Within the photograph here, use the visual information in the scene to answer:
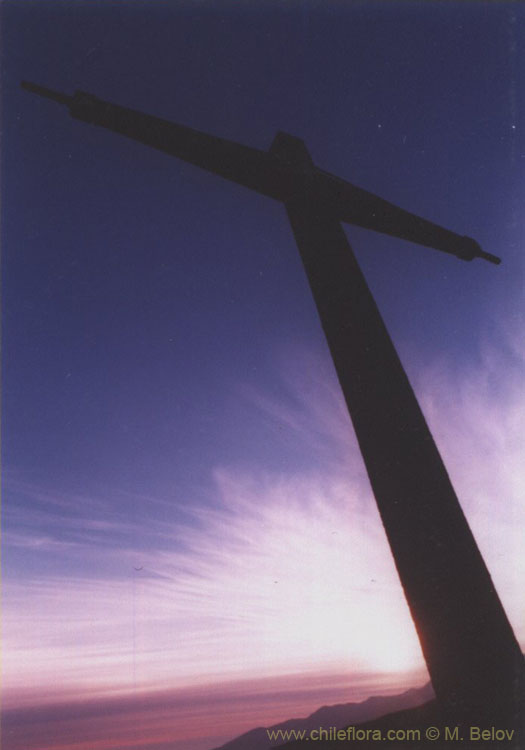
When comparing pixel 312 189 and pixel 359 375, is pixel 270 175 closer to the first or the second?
pixel 312 189

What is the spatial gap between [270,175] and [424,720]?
314cm

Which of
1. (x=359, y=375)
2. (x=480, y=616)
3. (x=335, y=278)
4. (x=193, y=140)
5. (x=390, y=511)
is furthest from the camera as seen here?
(x=193, y=140)

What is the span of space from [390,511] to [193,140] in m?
2.69

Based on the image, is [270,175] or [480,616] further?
[270,175]

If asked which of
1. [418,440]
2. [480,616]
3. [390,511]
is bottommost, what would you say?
[480,616]

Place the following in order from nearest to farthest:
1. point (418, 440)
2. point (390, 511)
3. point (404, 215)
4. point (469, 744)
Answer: point (469, 744)
point (390, 511)
point (418, 440)
point (404, 215)

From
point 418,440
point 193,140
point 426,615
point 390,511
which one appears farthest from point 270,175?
point 426,615

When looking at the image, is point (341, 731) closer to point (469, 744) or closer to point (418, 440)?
point (469, 744)

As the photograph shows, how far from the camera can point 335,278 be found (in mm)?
2771

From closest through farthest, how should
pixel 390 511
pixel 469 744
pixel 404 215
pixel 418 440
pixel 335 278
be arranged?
pixel 469 744
pixel 390 511
pixel 418 440
pixel 335 278
pixel 404 215

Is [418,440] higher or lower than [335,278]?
lower

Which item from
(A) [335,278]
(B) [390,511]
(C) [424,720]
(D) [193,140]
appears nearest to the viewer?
(C) [424,720]

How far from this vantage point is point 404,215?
3.55m

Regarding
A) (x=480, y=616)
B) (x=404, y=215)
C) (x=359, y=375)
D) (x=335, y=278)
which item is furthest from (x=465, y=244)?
(x=480, y=616)
